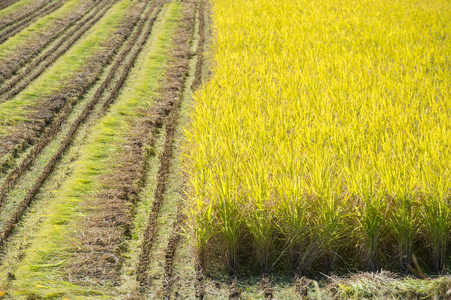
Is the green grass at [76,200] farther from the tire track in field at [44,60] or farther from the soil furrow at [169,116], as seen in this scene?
the tire track in field at [44,60]

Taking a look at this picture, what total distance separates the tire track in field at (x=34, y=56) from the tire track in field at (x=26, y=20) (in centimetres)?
74

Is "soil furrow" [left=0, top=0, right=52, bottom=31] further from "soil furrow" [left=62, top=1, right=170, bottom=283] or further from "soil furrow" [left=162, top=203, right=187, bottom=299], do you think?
"soil furrow" [left=162, top=203, right=187, bottom=299]

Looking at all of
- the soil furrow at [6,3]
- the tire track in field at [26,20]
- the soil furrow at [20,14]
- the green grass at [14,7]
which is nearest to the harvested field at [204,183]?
the tire track in field at [26,20]

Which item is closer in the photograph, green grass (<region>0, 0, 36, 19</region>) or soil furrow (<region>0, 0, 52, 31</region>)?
soil furrow (<region>0, 0, 52, 31</region>)

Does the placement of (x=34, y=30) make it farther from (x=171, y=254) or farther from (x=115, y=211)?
(x=171, y=254)

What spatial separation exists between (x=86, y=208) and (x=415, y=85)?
3.44m

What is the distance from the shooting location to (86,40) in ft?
25.0

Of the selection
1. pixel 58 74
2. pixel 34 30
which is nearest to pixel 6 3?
pixel 34 30

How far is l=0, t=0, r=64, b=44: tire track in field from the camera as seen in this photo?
7.79 metres

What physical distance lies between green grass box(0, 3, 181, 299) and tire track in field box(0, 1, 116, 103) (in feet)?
4.17

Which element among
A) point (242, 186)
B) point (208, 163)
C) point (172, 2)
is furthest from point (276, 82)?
point (172, 2)

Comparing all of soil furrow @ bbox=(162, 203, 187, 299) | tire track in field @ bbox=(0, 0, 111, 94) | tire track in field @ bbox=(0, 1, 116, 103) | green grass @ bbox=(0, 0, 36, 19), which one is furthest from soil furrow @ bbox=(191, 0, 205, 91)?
green grass @ bbox=(0, 0, 36, 19)

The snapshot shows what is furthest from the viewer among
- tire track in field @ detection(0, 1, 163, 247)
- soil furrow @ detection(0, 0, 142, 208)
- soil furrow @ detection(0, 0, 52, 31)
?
soil furrow @ detection(0, 0, 52, 31)

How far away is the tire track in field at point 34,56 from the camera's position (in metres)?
5.56
